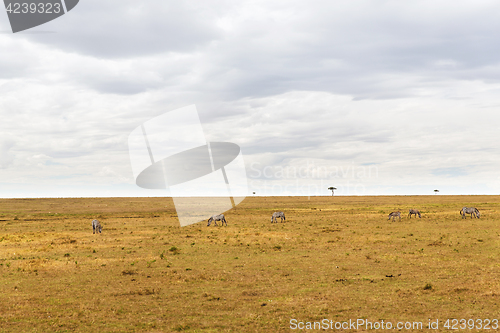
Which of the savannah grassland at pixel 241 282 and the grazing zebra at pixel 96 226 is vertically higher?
→ the grazing zebra at pixel 96 226

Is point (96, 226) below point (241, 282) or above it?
above

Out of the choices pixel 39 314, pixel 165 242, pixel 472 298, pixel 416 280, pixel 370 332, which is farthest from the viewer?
pixel 165 242

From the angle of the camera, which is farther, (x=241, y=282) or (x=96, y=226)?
(x=96, y=226)

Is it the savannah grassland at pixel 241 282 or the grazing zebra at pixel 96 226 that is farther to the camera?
the grazing zebra at pixel 96 226

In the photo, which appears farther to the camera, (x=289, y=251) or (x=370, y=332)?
(x=289, y=251)

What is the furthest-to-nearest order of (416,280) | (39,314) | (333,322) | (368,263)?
(368,263) → (416,280) → (39,314) → (333,322)

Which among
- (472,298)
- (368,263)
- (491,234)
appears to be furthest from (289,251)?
(491,234)

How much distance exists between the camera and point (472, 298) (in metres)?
14.7

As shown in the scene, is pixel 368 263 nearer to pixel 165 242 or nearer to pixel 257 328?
pixel 257 328

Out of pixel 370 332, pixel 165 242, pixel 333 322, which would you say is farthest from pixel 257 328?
pixel 165 242

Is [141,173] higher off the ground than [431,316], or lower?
higher

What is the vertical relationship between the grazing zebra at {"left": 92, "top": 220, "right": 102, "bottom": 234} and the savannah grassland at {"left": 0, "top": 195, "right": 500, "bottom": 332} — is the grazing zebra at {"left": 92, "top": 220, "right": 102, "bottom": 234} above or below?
above

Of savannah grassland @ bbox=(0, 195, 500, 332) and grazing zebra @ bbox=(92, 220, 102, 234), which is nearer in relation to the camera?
savannah grassland @ bbox=(0, 195, 500, 332)

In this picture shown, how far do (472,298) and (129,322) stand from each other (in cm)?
1215
